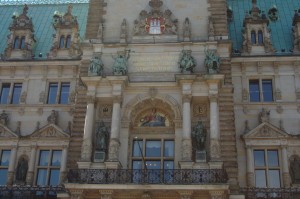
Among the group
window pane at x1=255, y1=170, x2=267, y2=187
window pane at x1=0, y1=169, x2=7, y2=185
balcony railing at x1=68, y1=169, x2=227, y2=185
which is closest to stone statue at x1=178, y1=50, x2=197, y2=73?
balcony railing at x1=68, y1=169, x2=227, y2=185

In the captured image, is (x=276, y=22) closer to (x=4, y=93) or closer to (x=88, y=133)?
(x=88, y=133)

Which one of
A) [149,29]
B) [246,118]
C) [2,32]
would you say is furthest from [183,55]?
[2,32]

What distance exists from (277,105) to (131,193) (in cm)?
976

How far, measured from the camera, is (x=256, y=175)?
2573 cm

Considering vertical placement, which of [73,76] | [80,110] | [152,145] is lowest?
[152,145]

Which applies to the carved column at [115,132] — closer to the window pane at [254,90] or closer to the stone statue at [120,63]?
the stone statue at [120,63]

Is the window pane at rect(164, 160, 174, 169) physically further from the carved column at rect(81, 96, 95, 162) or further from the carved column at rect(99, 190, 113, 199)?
the carved column at rect(81, 96, 95, 162)

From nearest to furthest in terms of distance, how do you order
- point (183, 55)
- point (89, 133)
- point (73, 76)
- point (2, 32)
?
point (89, 133), point (183, 55), point (73, 76), point (2, 32)

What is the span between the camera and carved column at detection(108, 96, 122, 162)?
79.0 feet

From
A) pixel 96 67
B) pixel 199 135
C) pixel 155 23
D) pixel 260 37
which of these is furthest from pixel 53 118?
pixel 260 37

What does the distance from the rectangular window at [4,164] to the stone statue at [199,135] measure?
10720mm

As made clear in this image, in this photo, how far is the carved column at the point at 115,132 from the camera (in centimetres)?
2408

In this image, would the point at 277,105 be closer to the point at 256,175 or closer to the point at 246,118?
the point at 246,118

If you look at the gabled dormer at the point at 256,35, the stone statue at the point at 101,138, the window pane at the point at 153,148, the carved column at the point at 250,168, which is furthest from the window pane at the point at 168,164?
the gabled dormer at the point at 256,35
